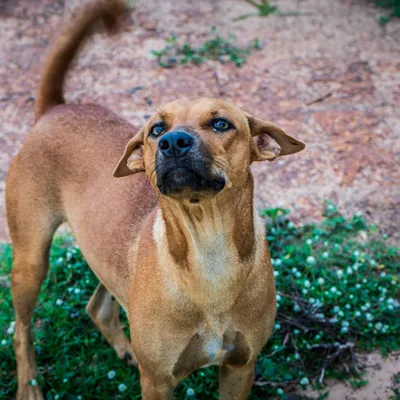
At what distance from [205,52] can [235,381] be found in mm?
4903

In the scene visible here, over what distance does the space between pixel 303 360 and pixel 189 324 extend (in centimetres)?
144

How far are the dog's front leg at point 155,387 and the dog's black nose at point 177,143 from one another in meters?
1.22

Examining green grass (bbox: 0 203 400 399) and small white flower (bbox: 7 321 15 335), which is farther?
small white flower (bbox: 7 321 15 335)

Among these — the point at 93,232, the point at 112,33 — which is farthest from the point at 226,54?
the point at 93,232

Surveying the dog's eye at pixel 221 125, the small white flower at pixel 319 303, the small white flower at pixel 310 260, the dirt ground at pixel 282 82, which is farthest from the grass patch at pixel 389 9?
the dog's eye at pixel 221 125

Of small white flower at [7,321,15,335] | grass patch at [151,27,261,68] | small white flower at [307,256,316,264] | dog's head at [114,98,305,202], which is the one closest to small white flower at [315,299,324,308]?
small white flower at [307,256,316,264]

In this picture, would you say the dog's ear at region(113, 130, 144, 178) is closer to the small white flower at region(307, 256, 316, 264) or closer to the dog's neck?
the dog's neck

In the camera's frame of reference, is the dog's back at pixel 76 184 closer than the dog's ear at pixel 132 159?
No

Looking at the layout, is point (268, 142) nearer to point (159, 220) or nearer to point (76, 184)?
point (159, 220)

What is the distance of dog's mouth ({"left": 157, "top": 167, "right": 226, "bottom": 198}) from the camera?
105 inches

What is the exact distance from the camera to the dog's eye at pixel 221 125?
291cm

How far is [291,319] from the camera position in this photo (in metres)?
4.41

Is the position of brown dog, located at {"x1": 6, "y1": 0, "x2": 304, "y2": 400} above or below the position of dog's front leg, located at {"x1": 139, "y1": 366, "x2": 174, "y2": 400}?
above

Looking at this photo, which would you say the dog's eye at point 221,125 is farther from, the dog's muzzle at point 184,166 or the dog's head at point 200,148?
the dog's muzzle at point 184,166
